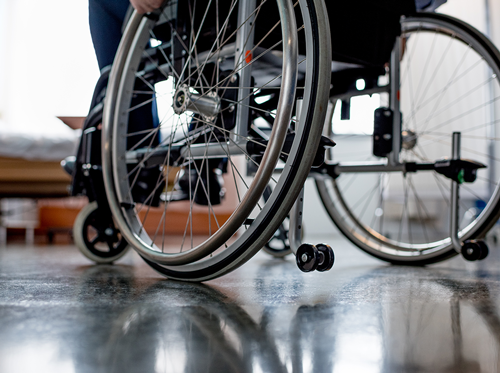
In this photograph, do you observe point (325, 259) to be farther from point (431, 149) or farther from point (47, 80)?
point (47, 80)

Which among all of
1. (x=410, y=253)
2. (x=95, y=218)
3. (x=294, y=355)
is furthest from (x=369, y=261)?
(x=294, y=355)

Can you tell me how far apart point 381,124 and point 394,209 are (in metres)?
2.09

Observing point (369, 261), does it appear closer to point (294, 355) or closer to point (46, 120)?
point (294, 355)

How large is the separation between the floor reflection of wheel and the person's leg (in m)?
0.47

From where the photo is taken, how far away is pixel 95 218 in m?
1.41

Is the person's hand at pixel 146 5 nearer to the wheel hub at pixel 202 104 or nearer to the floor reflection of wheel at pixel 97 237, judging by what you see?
the wheel hub at pixel 202 104

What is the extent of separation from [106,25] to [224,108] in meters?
0.65

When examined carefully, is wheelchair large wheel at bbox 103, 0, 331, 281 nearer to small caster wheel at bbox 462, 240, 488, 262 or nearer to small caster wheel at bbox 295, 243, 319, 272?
small caster wheel at bbox 295, 243, 319, 272

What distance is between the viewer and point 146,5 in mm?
Answer: 1014

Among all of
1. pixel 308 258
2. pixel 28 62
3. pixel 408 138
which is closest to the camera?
pixel 308 258

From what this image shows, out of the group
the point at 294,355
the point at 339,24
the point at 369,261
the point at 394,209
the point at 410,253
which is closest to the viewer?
the point at 294,355

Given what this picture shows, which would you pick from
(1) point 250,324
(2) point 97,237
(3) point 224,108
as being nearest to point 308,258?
(1) point 250,324

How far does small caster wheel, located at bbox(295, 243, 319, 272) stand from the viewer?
2.71 ft

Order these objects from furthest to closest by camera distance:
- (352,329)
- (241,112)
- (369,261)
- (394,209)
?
(394,209), (369,261), (241,112), (352,329)
